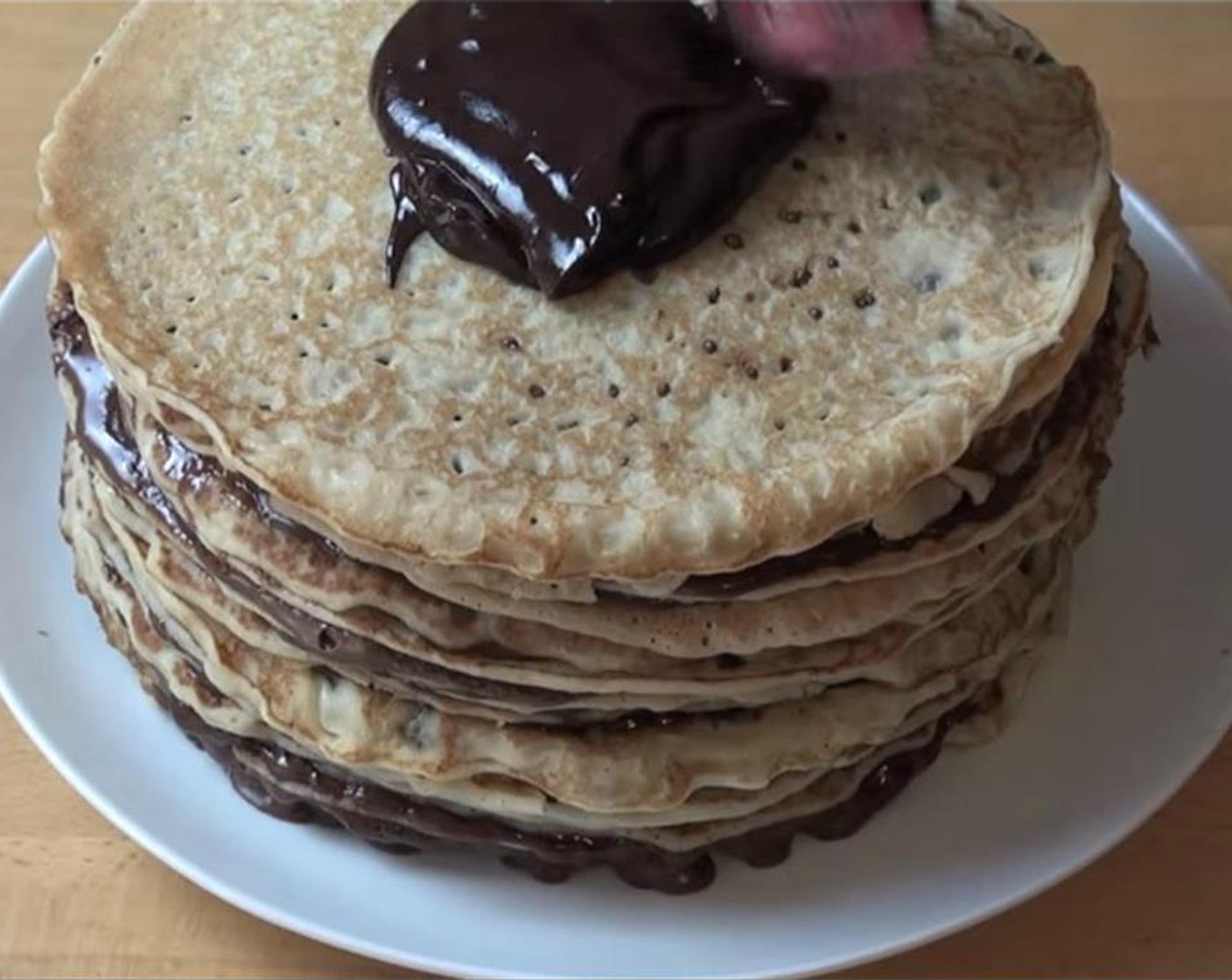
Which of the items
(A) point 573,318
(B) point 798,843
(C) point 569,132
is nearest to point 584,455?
(A) point 573,318

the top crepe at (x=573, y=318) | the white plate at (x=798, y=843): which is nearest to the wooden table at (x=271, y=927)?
the white plate at (x=798, y=843)

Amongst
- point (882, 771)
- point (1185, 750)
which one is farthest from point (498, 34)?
point (1185, 750)

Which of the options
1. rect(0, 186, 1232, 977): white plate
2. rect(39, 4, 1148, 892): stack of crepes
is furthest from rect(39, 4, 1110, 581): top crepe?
rect(0, 186, 1232, 977): white plate

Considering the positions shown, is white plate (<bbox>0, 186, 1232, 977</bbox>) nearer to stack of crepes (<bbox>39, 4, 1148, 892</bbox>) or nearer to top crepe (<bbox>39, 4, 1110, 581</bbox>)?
stack of crepes (<bbox>39, 4, 1148, 892</bbox>)

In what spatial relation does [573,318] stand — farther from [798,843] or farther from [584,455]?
[798,843]

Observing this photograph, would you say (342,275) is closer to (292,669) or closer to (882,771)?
(292,669)
